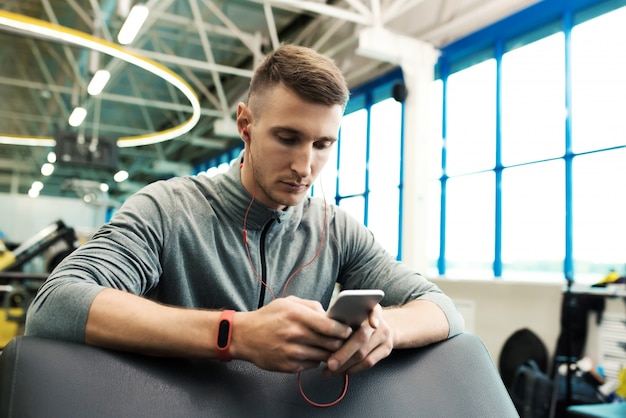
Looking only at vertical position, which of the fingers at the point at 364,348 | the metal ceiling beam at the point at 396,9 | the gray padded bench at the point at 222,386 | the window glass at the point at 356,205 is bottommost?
the gray padded bench at the point at 222,386

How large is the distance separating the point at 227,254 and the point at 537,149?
5.09m

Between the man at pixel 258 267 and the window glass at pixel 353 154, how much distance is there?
6.89 meters

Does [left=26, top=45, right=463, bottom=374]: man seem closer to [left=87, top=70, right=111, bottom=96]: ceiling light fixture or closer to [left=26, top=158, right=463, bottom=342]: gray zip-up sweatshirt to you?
[left=26, top=158, right=463, bottom=342]: gray zip-up sweatshirt

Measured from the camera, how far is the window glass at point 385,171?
7719mm

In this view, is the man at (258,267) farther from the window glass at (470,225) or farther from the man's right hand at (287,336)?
the window glass at (470,225)

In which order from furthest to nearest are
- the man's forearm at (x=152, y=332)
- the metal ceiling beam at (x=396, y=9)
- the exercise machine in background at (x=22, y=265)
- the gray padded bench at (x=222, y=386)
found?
the metal ceiling beam at (x=396, y=9)
the exercise machine in background at (x=22, y=265)
the man's forearm at (x=152, y=332)
the gray padded bench at (x=222, y=386)

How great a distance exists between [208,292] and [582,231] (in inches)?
188

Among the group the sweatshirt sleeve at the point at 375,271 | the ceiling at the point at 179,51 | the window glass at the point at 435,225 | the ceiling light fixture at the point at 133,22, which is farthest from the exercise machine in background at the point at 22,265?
the window glass at the point at 435,225

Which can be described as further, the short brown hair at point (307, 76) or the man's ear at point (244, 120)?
the man's ear at point (244, 120)

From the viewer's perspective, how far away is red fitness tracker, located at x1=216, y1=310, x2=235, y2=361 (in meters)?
0.88

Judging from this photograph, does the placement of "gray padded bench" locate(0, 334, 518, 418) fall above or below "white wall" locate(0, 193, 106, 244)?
below

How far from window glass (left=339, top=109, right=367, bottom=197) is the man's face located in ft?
22.9

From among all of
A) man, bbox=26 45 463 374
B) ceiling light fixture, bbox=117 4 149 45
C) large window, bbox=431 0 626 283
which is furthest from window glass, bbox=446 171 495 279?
man, bbox=26 45 463 374

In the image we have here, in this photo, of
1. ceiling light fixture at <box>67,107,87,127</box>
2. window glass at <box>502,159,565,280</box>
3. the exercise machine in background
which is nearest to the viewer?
the exercise machine in background
